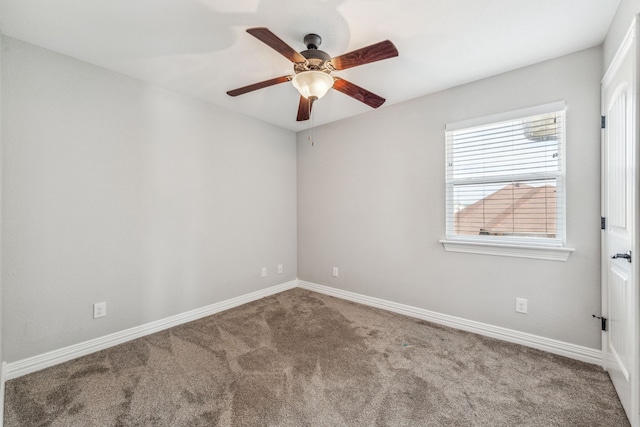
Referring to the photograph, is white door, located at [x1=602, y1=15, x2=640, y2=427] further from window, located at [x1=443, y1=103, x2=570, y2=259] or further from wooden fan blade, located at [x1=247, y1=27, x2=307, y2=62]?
wooden fan blade, located at [x1=247, y1=27, x2=307, y2=62]

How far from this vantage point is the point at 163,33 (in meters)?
1.91

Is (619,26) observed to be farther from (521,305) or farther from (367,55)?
(521,305)

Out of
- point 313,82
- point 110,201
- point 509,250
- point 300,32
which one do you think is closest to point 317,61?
point 313,82

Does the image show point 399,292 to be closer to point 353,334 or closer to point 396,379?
point 353,334

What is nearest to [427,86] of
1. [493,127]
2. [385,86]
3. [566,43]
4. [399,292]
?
[385,86]

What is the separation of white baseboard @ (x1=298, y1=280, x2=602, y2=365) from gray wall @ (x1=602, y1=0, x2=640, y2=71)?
83.2 inches

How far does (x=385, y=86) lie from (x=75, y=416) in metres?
3.32

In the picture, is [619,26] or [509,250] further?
[509,250]

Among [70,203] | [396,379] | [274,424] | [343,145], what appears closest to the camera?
[274,424]

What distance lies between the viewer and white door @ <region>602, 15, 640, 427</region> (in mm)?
1407

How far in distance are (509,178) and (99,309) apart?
12.2ft

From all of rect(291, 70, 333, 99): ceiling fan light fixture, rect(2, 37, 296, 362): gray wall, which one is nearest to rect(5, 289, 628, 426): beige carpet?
rect(2, 37, 296, 362): gray wall

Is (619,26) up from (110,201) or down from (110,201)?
up

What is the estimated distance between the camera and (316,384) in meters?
1.85
